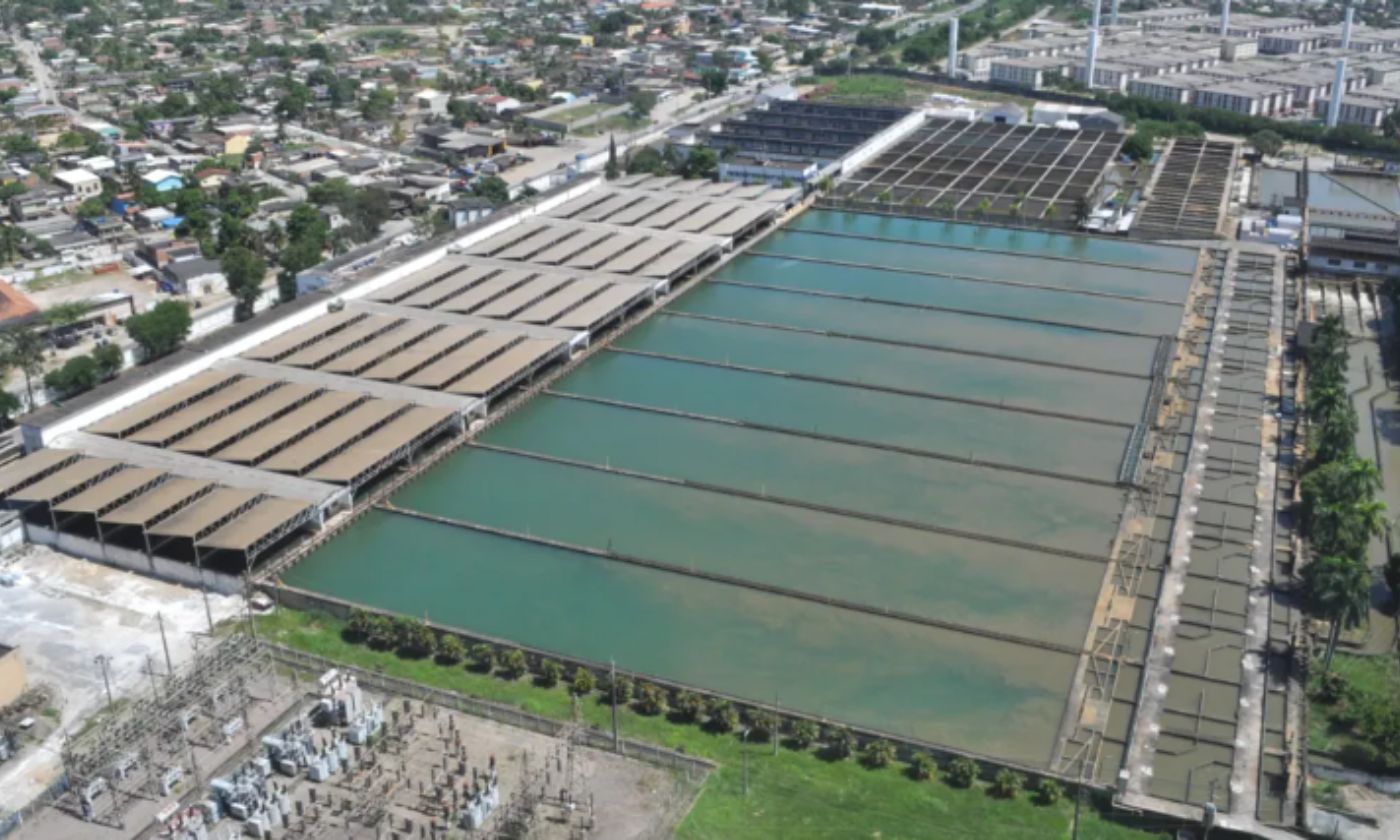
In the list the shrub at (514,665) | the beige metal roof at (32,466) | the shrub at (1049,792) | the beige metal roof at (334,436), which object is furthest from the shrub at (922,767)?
the beige metal roof at (32,466)

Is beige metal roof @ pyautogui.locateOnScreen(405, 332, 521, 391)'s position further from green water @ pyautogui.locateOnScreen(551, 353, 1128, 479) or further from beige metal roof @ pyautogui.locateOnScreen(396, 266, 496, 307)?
beige metal roof @ pyautogui.locateOnScreen(396, 266, 496, 307)

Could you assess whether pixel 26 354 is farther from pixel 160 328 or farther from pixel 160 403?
pixel 160 403

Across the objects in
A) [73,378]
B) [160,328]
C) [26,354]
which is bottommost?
[73,378]

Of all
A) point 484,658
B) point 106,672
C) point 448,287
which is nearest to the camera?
point 106,672

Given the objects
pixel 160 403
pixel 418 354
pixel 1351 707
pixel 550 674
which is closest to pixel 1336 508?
pixel 1351 707

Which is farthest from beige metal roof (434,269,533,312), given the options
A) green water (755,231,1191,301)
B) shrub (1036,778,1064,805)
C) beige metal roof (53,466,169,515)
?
shrub (1036,778,1064,805)

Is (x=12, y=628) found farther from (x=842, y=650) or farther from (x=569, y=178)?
(x=569, y=178)
